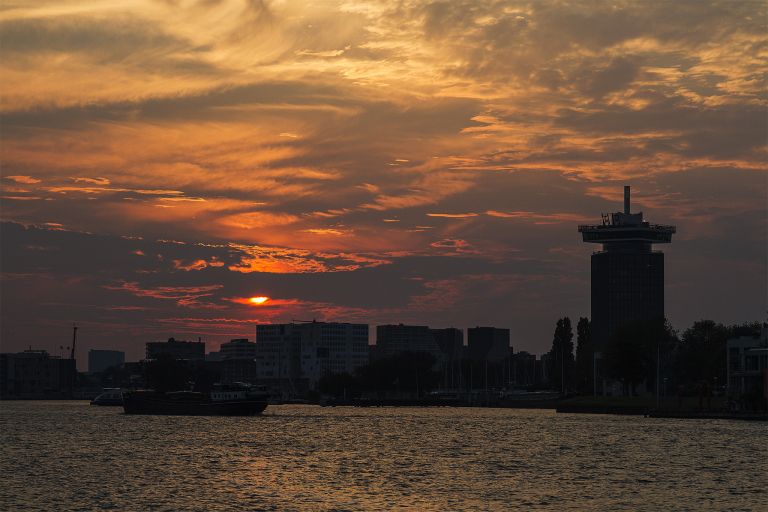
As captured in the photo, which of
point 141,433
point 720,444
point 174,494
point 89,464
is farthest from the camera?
point 141,433

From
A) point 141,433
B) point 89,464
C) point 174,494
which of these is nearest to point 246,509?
point 174,494

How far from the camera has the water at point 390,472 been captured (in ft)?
275

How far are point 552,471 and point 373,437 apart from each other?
2601 inches

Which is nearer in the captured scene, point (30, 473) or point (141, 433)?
point (30, 473)

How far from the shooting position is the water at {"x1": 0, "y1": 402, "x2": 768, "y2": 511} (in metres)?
83.9

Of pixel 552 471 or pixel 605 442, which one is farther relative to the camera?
pixel 605 442

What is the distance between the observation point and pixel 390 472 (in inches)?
4215

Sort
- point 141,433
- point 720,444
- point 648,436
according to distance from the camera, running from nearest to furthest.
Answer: point 720,444 → point 648,436 → point 141,433

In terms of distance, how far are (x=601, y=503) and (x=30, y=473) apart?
51.6 metres

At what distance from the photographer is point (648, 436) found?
165000mm

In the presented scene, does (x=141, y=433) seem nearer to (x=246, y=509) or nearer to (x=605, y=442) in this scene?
→ (x=605, y=442)

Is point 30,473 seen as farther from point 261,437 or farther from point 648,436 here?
point 648,436

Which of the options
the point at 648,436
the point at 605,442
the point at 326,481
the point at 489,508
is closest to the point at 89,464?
the point at 326,481

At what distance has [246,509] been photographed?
79.5m
